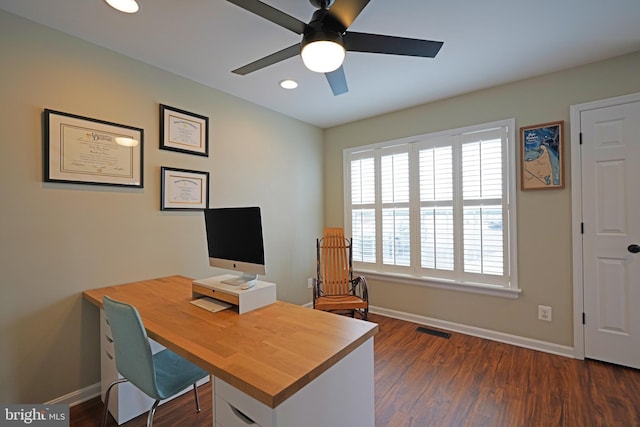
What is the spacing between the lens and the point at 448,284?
317 cm

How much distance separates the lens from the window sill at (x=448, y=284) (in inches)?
112

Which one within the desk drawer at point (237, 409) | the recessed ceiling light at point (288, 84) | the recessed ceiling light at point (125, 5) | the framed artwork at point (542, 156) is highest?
the recessed ceiling light at point (288, 84)

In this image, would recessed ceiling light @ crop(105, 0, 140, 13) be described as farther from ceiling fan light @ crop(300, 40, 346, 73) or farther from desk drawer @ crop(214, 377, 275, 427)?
desk drawer @ crop(214, 377, 275, 427)

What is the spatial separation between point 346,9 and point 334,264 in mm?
2665

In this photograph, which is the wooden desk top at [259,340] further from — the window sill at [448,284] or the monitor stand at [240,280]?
the window sill at [448,284]

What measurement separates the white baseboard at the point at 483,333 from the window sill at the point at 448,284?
1.27ft

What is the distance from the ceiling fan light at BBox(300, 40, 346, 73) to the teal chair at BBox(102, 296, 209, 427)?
4.88 ft

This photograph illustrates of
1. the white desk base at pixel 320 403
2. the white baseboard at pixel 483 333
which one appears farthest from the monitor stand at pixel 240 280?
the white baseboard at pixel 483 333

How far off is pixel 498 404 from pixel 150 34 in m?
3.50

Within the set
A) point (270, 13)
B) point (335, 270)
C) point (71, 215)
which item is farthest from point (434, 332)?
point (71, 215)

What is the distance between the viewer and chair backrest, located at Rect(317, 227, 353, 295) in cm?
343

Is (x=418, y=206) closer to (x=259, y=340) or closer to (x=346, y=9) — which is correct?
(x=346, y=9)

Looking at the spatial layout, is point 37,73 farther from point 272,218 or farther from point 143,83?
point 272,218

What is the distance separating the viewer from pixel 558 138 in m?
2.59
